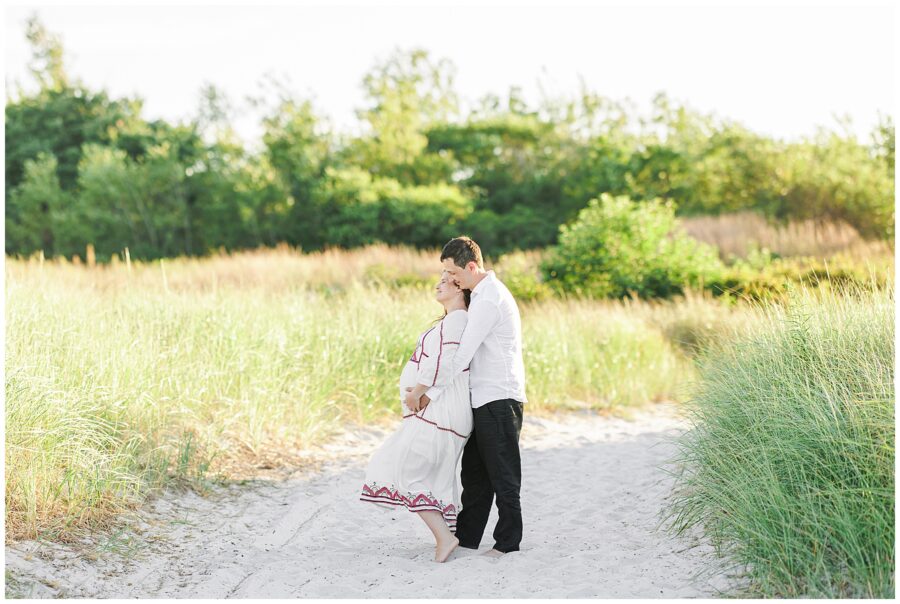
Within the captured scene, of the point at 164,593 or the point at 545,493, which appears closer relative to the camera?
the point at 164,593

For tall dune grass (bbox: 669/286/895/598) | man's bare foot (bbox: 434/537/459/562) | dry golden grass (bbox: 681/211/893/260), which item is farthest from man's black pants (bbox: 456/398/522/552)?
dry golden grass (bbox: 681/211/893/260)

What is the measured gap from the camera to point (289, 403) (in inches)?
318

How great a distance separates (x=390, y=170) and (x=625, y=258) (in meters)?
15.0

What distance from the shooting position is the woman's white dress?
4.84 metres

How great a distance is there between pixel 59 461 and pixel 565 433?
516cm

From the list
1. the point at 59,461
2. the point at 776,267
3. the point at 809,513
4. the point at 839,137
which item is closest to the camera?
the point at 809,513

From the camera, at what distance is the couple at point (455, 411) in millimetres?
4805

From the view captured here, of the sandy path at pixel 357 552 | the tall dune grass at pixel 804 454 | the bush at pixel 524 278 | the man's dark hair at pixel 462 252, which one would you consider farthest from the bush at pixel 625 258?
the man's dark hair at pixel 462 252

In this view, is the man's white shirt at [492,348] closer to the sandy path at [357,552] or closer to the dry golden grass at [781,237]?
the sandy path at [357,552]

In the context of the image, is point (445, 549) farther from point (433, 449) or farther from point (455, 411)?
point (455, 411)

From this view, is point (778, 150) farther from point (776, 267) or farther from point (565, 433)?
point (565, 433)

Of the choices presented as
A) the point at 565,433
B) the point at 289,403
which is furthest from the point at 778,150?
the point at 289,403

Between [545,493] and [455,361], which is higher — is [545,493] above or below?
below

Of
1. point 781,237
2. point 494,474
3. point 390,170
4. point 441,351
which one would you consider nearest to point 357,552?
point 494,474
